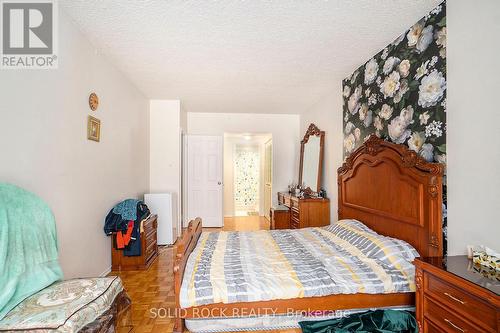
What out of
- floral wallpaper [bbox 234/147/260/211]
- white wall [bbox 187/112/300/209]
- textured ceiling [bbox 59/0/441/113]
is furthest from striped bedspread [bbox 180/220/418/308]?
floral wallpaper [bbox 234/147/260/211]

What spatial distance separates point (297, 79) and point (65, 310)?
3.29 metres

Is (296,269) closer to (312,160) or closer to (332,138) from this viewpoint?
(332,138)

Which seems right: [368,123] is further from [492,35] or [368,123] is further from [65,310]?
[65,310]

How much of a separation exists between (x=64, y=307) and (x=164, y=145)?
10.9ft

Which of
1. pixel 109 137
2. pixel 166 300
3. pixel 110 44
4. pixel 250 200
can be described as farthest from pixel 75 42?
pixel 250 200

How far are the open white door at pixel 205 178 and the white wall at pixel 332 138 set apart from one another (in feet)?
7.20

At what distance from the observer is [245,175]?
709 cm

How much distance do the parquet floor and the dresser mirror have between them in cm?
256

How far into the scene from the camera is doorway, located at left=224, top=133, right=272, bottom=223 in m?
6.36

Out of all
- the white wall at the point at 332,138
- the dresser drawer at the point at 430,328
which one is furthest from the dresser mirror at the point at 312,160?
the dresser drawer at the point at 430,328

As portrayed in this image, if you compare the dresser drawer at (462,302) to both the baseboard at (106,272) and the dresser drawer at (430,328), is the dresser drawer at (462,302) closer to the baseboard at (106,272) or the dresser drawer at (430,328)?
the dresser drawer at (430,328)

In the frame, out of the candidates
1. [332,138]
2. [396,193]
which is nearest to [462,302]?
[396,193]

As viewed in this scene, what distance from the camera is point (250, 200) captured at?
7.13 metres

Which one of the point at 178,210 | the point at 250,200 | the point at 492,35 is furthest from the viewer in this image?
the point at 250,200
